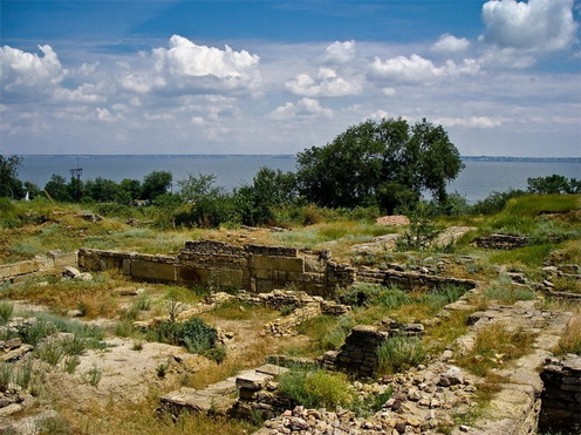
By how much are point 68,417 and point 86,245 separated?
14.8m

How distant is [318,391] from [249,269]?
9.38 m

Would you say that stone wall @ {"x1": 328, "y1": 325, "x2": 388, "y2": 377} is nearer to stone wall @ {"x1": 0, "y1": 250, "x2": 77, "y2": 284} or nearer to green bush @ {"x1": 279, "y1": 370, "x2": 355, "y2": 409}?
green bush @ {"x1": 279, "y1": 370, "x2": 355, "y2": 409}

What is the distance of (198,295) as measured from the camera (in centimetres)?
1582

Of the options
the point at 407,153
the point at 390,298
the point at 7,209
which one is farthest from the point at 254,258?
the point at 407,153

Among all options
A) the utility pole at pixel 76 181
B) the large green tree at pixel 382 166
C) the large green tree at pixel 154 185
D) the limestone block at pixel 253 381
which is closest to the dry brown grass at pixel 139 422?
the limestone block at pixel 253 381

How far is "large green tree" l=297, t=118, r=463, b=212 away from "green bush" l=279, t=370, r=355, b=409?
32.1 m

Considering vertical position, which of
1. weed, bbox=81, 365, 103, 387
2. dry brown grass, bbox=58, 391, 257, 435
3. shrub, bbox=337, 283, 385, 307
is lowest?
dry brown grass, bbox=58, 391, 257, 435

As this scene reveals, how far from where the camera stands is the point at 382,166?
40938mm

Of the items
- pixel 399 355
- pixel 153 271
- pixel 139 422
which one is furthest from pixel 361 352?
pixel 153 271

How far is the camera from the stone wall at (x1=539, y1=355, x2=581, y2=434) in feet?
21.4

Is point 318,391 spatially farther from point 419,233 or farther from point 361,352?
point 419,233

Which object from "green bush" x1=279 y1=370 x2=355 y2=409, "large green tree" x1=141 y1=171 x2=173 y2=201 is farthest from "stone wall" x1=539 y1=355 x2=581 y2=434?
"large green tree" x1=141 y1=171 x2=173 y2=201

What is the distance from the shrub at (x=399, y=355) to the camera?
7660 millimetres

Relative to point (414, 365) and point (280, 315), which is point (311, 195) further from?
point (414, 365)
